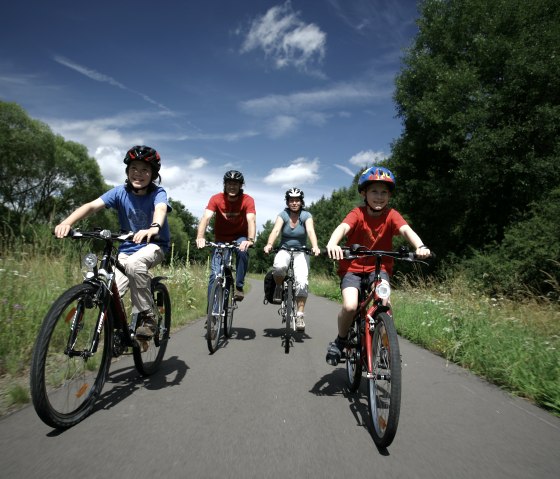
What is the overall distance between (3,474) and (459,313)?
6324 mm

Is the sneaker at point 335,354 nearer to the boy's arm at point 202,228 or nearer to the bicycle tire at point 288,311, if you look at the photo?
the bicycle tire at point 288,311

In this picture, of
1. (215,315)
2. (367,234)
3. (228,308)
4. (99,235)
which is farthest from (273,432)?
(228,308)

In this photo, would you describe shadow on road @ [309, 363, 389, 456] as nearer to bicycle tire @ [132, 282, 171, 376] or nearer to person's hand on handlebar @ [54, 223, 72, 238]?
bicycle tire @ [132, 282, 171, 376]

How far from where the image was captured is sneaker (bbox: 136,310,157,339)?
3412mm

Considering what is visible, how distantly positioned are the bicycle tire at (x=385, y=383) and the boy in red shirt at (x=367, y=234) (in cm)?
65

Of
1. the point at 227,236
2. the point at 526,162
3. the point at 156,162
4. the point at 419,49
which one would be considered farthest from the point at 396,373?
the point at 419,49

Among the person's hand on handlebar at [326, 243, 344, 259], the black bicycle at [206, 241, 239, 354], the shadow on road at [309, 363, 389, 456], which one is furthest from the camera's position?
the black bicycle at [206, 241, 239, 354]

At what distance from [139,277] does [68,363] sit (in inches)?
35.6

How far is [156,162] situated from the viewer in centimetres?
395

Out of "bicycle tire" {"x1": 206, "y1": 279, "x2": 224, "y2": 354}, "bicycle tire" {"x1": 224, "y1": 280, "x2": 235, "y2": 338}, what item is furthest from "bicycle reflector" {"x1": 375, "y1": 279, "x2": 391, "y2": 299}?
"bicycle tire" {"x1": 224, "y1": 280, "x2": 235, "y2": 338}

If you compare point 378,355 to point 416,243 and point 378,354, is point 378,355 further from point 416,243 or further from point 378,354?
point 416,243

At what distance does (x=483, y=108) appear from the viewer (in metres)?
16.8

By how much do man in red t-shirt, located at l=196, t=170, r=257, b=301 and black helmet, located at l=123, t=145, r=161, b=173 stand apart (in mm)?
1968

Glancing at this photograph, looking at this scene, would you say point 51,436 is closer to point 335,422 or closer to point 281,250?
point 335,422
